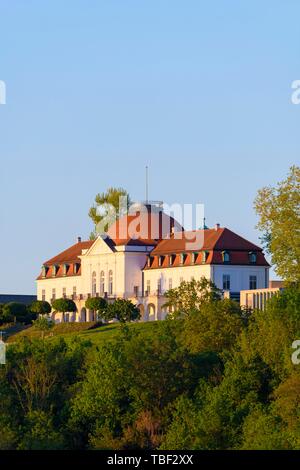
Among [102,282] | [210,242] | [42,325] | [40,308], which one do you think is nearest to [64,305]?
[40,308]

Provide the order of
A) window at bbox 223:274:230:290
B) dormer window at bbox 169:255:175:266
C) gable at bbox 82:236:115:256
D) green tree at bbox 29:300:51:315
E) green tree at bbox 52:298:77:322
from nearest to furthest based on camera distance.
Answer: window at bbox 223:274:230:290
dormer window at bbox 169:255:175:266
green tree at bbox 52:298:77:322
green tree at bbox 29:300:51:315
gable at bbox 82:236:115:256

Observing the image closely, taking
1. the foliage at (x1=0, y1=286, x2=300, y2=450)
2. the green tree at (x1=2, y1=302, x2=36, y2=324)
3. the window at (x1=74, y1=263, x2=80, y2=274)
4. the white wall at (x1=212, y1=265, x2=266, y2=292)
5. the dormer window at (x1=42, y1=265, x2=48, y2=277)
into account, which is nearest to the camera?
the foliage at (x1=0, y1=286, x2=300, y2=450)

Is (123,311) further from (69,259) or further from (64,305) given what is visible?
(69,259)

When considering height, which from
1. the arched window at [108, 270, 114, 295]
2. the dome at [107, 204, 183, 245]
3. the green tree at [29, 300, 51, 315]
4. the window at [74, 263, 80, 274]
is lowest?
the green tree at [29, 300, 51, 315]

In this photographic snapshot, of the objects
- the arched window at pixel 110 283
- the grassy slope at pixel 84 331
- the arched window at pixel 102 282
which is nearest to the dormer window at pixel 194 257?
the grassy slope at pixel 84 331

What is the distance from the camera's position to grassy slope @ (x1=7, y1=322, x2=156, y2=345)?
121838mm

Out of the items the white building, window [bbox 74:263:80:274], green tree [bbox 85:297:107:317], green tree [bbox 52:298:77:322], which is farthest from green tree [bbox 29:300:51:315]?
window [bbox 74:263:80:274]

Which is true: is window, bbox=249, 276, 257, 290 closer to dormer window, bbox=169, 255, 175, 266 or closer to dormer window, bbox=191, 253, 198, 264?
dormer window, bbox=191, 253, 198, 264

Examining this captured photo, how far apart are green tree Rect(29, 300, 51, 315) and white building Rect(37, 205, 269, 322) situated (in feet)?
4.98

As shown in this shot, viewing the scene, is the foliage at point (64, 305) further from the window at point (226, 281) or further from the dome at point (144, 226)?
the window at point (226, 281)

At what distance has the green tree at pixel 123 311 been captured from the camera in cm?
13225
